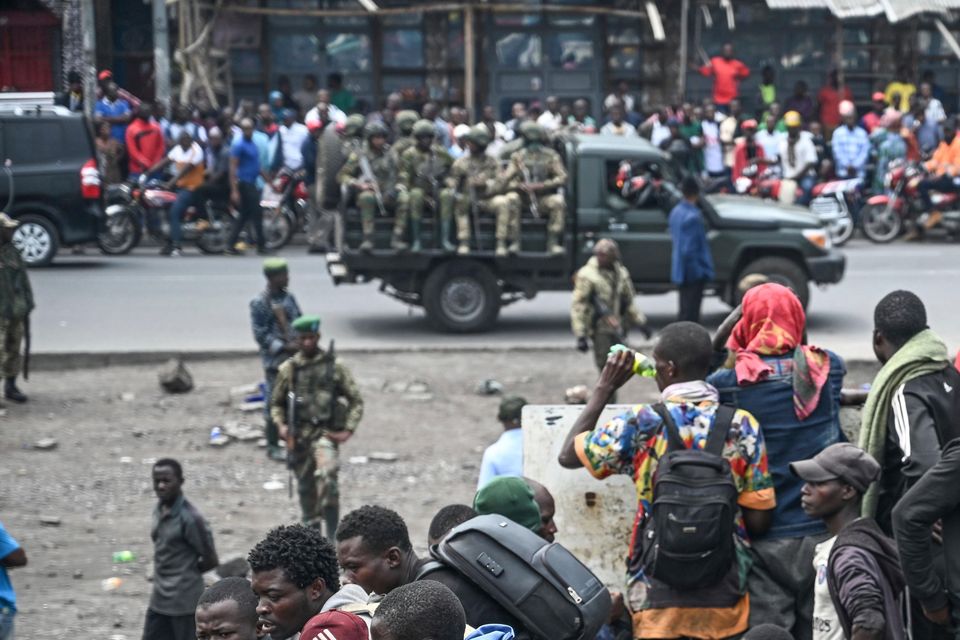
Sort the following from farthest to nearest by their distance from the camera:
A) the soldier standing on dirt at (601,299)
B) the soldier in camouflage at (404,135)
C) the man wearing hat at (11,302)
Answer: the soldier in camouflage at (404,135) → the man wearing hat at (11,302) → the soldier standing on dirt at (601,299)

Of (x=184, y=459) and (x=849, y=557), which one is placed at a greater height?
(x=849, y=557)

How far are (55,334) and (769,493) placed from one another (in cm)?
1066

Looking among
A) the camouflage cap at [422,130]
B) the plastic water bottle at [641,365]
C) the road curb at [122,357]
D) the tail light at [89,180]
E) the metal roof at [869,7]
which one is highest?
the metal roof at [869,7]

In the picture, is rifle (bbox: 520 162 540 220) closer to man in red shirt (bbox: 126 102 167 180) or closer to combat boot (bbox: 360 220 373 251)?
combat boot (bbox: 360 220 373 251)

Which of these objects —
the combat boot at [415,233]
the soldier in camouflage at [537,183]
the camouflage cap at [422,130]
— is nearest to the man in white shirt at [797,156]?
the soldier in camouflage at [537,183]

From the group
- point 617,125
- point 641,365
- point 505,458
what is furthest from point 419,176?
point 641,365

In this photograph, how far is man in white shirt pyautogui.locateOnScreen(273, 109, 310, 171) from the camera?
20625mm

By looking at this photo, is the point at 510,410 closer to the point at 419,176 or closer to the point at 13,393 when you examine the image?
the point at 13,393

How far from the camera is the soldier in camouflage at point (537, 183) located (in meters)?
14.4

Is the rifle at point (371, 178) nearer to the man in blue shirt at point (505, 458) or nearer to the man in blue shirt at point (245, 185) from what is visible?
the man in blue shirt at point (245, 185)

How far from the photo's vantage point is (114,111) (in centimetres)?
2172

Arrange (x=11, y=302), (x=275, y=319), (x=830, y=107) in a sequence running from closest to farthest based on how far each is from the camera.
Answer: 1. (x=275, y=319)
2. (x=11, y=302)
3. (x=830, y=107)

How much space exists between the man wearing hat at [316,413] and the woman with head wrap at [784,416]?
13.4ft

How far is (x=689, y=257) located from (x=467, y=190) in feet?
7.86
